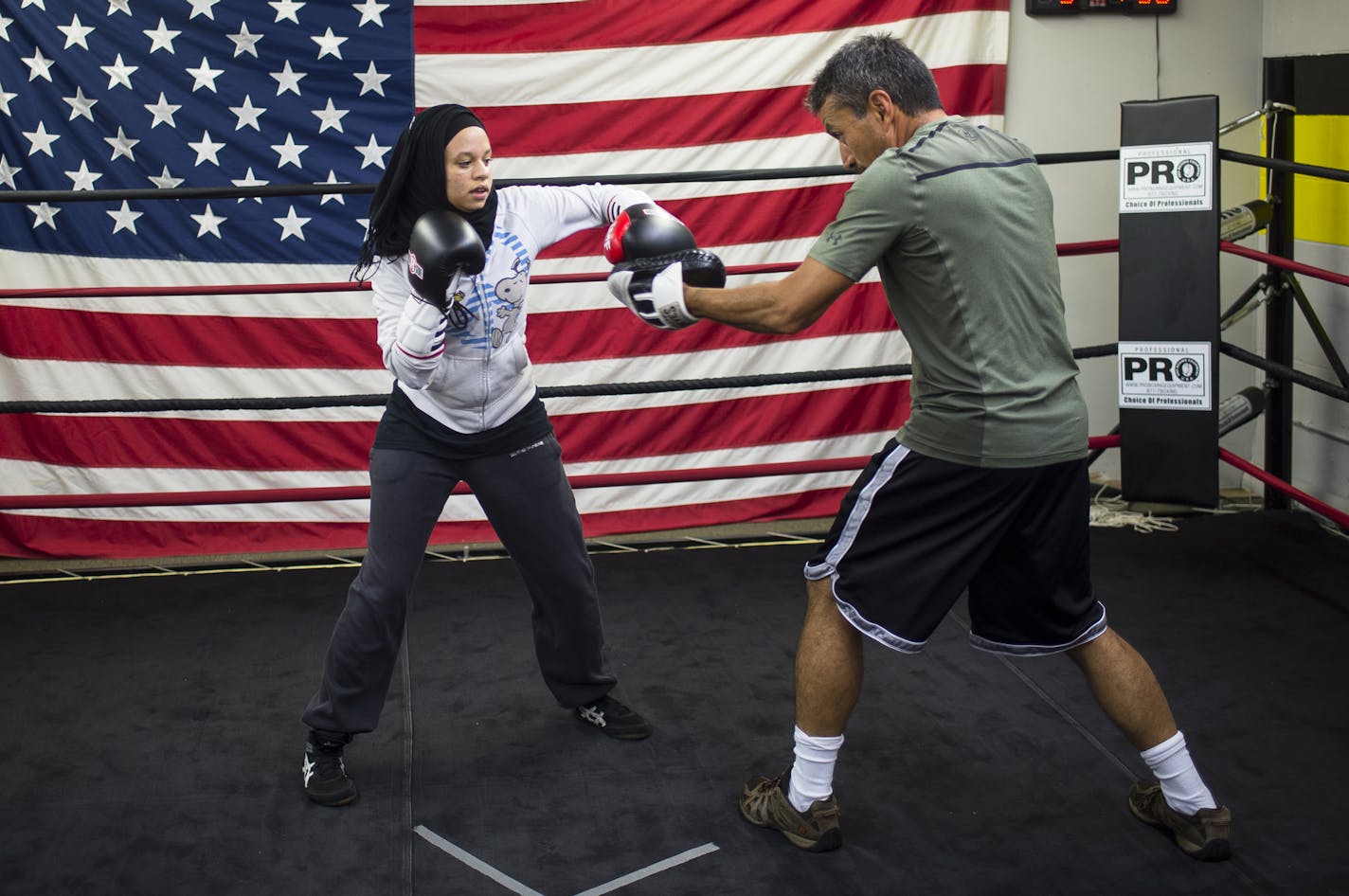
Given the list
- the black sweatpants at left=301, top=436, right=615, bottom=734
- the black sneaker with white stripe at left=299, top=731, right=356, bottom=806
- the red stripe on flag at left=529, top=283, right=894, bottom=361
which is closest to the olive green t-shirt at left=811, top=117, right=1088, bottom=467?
the black sweatpants at left=301, top=436, right=615, bottom=734

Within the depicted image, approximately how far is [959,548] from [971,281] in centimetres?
37

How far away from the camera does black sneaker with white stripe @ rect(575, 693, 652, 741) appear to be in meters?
2.51

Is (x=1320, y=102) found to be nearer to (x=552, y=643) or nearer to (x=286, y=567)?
(x=552, y=643)

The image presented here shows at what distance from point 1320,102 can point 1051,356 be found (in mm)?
2215

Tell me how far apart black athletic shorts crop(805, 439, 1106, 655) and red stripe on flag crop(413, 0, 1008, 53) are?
213 cm

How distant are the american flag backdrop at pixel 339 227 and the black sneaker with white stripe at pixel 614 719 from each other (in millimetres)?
1338

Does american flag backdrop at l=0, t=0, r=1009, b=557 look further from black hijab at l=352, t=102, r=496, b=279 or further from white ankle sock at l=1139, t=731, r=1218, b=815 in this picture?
white ankle sock at l=1139, t=731, r=1218, b=815

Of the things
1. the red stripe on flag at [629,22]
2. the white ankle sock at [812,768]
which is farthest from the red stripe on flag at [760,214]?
the white ankle sock at [812,768]

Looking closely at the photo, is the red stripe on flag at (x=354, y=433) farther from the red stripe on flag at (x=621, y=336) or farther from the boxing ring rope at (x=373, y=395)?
the boxing ring rope at (x=373, y=395)

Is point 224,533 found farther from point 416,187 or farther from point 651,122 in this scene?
point 416,187

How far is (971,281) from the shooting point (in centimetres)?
190

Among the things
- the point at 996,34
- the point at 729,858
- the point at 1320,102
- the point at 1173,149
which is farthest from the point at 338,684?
the point at 1320,102

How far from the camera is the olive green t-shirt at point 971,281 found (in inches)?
74.1

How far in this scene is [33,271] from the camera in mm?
3680
